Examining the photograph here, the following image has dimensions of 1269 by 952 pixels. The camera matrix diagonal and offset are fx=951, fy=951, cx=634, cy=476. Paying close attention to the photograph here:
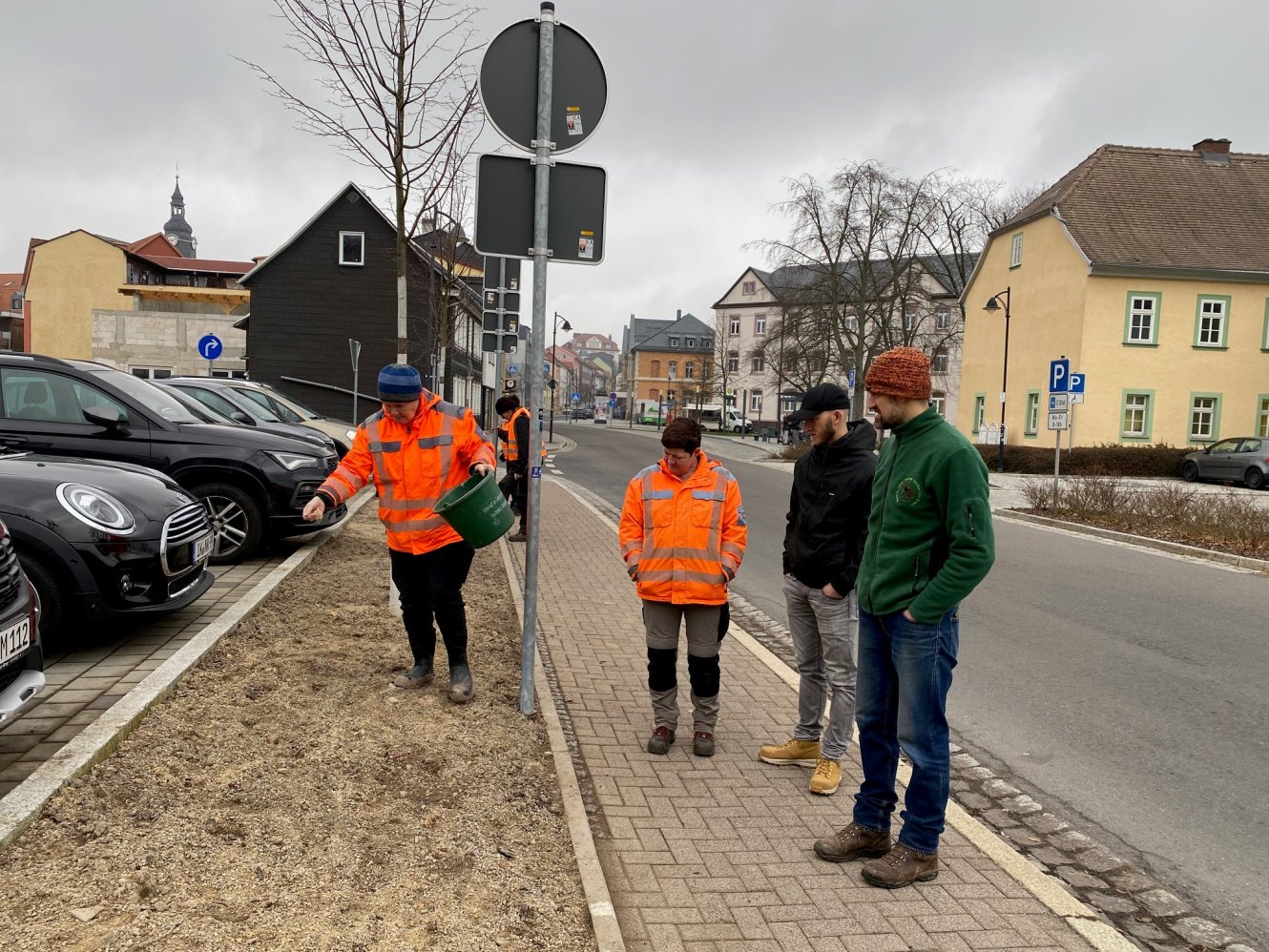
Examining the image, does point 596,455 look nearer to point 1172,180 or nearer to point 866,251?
point 866,251

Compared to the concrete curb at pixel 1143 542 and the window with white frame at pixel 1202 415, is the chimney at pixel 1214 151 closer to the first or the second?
the window with white frame at pixel 1202 415

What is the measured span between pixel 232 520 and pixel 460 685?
4.01 m

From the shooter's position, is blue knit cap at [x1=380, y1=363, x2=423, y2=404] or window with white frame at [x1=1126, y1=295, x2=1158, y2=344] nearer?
blue knit cap at [x1=380, y1=363, x2=423, y2=404]

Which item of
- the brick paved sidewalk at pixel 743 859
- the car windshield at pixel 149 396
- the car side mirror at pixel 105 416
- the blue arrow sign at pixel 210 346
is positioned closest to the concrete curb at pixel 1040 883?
the brick paved sidewalk at pixel 743 859

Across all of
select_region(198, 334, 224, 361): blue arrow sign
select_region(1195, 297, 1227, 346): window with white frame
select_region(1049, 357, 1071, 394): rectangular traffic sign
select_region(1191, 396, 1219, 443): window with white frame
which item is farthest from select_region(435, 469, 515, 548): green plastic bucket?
select_region(1195, 297, 1227, 346): window with white frame

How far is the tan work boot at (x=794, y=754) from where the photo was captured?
454 centimetres

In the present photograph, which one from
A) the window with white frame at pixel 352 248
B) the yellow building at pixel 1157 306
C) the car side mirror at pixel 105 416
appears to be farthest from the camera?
the window with white frame at pixel 352 248

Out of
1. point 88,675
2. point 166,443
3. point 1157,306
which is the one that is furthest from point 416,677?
point 1157,306

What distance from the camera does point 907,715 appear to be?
3.33 meters

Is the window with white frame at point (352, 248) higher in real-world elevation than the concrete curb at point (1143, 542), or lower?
higher

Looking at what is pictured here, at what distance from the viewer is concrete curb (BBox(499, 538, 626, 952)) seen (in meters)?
2.91

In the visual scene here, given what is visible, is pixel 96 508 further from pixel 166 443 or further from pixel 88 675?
pixel 166 443

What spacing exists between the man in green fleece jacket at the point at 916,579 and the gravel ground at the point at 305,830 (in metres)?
1.25

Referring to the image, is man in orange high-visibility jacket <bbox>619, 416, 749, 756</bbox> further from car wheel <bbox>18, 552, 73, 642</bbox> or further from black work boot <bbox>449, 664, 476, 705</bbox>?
car wheel <bbox>18, 552, 73, 642</bbox>
